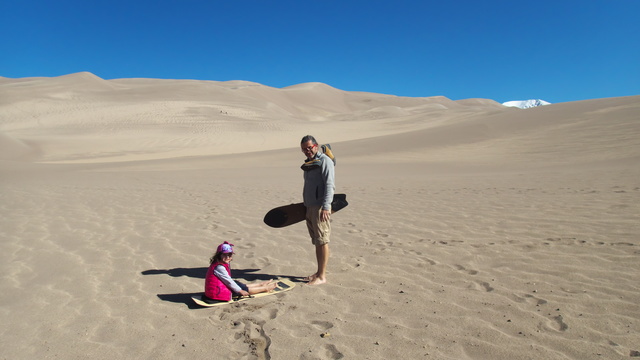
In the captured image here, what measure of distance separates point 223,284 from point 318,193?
4.46 ft

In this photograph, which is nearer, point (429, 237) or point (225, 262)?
point (225, 262)

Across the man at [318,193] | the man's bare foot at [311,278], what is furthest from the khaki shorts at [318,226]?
the man's bare foot at [311,278]

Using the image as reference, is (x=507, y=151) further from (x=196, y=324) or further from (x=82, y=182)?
(x=196, y=324)

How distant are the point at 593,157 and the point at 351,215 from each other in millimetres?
15804

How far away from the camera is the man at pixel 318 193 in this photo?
14.6 ft

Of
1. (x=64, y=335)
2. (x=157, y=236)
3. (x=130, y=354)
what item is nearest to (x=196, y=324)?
(x=130, y=354)

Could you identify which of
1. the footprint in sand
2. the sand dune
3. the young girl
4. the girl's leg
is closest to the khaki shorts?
the sand dune

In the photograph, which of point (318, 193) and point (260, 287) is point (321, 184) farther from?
point (260, 287)

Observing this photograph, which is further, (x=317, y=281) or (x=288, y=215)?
(x=288, y=215)

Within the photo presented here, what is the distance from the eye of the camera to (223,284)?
4238 mm

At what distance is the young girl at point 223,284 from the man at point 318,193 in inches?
28.8

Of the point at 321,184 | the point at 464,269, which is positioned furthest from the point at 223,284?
the point at 464,269

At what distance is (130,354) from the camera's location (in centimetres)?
324

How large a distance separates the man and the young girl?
0.73 metres
